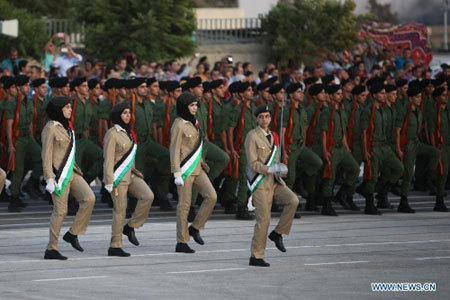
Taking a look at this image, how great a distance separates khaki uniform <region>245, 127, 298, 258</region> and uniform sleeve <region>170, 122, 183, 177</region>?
1.08 m

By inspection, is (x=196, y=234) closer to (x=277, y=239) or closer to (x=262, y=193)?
(x=277, y=239)

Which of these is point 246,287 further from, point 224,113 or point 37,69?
point 37,69

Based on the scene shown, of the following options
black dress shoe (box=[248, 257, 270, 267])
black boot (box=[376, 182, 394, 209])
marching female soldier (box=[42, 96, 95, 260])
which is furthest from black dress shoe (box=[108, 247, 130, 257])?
black boot (box=[376, 182, 394, 209])

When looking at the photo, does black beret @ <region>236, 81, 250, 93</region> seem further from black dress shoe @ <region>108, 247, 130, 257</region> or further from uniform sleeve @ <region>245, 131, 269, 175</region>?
black dress shoe @ <region>108, 247, 130, 257</region>

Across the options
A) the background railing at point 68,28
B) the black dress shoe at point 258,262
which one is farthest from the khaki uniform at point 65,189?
the background railing at point 68,28

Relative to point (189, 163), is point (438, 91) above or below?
above

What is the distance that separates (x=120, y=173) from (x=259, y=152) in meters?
1.67

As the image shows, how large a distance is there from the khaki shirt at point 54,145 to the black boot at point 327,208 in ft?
19.7

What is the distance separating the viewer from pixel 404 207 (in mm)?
21094

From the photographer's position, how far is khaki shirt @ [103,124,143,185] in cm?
1567

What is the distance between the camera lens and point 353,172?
2069 cm

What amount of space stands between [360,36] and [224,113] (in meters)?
15.3

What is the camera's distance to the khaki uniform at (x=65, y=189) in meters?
15.3

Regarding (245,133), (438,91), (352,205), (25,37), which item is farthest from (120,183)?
(25,37)
